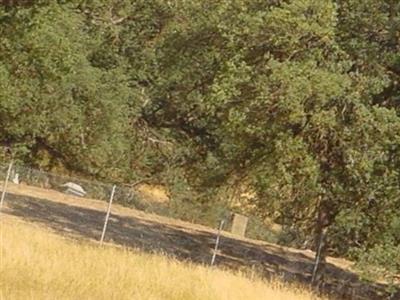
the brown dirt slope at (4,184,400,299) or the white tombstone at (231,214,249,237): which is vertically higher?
the white tombstone at (231,214,249,237)

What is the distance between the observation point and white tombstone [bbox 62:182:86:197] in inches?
1389

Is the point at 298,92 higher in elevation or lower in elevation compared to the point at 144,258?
higher

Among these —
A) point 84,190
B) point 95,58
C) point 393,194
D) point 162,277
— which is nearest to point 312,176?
point 393,194

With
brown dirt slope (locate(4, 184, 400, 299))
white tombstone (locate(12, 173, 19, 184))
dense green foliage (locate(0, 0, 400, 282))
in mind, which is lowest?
brown dirt slope (locate(4, 184, 400, 299))

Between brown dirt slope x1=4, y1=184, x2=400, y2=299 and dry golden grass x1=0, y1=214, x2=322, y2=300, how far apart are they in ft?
23.4

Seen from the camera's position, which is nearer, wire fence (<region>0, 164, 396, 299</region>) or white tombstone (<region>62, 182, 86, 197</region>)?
wire fence (<region>0, 164, 396, 299</region>)

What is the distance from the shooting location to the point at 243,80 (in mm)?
19594

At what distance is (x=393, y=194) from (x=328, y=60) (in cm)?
323

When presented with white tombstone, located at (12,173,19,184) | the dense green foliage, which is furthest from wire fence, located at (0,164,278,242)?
the dense green foliage

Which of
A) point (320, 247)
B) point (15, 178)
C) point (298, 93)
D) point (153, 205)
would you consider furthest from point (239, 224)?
point (298, 93)

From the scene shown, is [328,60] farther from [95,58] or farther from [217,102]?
[95,58]

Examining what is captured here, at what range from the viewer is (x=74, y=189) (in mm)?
35594

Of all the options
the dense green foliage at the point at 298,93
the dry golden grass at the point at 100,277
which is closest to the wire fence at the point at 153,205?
the dense green foliage at the point at 298,93

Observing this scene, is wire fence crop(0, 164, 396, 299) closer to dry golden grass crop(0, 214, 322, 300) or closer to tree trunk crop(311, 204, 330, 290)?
tree trunk crop(311, 204, 330, 290)
